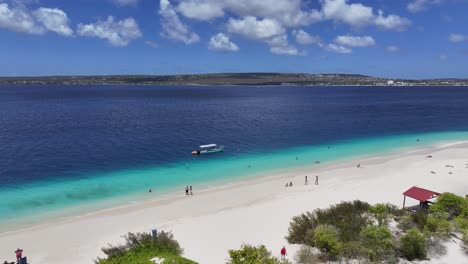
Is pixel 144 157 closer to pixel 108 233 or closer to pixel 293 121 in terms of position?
pixel 108 233

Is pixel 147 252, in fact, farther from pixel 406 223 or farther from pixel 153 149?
pixel 153 149

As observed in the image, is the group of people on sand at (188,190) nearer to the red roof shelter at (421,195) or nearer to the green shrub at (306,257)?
the green shrub at (306,257)

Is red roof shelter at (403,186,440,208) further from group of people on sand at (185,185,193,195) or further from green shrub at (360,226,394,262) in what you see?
group of people on sand at (185,185,193,195)

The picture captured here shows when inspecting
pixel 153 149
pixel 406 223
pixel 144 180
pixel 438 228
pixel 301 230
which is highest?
pixel 438 228

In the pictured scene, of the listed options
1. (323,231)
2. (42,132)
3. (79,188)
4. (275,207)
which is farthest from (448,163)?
(42,132)

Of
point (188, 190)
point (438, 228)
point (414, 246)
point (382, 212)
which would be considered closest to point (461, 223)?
point (438, 228)

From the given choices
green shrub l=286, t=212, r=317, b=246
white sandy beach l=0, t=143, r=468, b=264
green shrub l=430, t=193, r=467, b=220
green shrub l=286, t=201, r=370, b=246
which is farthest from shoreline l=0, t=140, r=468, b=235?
green shrub l=430, t=193, r=467, b=220
